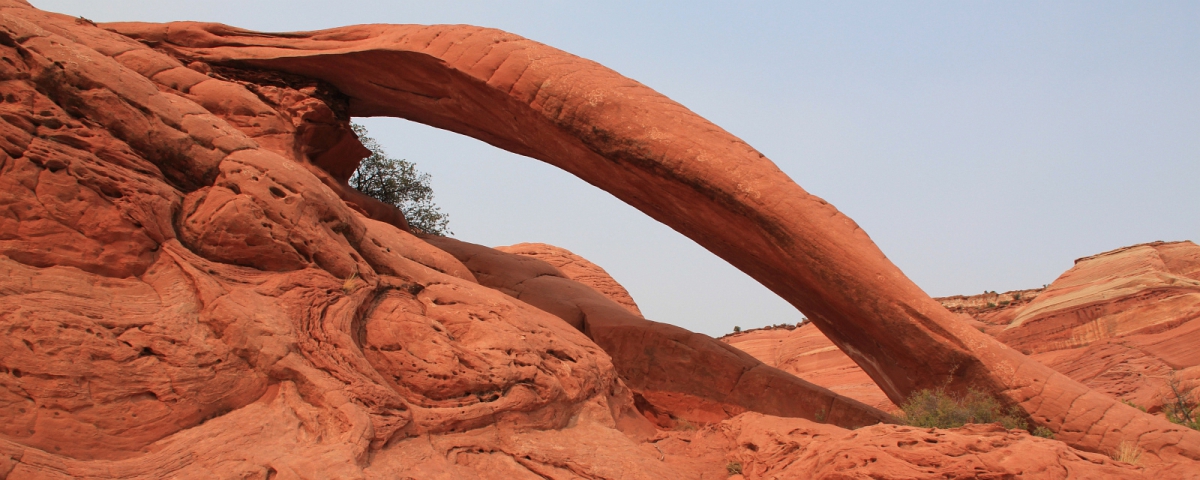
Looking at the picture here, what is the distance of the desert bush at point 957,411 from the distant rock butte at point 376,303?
0.62 ft

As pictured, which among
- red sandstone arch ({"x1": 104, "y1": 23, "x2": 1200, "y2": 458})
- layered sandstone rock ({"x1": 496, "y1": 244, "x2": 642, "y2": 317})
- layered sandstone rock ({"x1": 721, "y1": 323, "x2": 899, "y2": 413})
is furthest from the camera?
layered sandstone rock ({"x1": 721, "y1": 323, "x2": 899, "y2": 413})

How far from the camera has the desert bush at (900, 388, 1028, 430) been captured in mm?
8180

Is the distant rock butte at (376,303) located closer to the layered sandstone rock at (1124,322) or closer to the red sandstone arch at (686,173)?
the red sandstone arch at (686,173)

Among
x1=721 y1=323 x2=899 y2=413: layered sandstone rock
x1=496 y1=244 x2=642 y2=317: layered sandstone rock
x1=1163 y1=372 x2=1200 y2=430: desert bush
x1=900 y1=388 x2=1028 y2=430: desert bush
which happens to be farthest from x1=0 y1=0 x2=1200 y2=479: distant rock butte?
x1=721 y1=323 x2=899 y2=413: layered sandstone rock

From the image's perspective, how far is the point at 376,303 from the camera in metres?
7.52

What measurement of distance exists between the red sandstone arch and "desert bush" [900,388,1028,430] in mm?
162

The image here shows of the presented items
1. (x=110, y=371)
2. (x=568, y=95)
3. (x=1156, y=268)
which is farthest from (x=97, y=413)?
(x=1156, y=268)

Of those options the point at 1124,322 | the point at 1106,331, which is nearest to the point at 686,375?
the point at 1106,331

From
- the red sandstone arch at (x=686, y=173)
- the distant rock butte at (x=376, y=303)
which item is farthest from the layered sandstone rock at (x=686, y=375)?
the red sandstone arch at (x=686, y=173)

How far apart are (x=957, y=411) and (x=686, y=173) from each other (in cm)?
373

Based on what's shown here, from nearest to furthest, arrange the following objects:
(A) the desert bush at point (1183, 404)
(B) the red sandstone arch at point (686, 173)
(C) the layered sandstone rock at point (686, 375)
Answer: (B) the red sandstone arch at point (686, 173)
(A) the desert bush at point (1183, 404)
(C) the layered sandstone rock at point (686, 375)

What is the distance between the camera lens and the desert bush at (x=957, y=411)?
818cm

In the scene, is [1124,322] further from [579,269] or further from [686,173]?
[686,173]

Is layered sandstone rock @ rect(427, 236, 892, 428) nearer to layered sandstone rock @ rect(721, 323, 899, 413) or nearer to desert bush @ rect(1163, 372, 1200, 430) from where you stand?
desert bush @ rect(1163, 372, 1200, 430)
